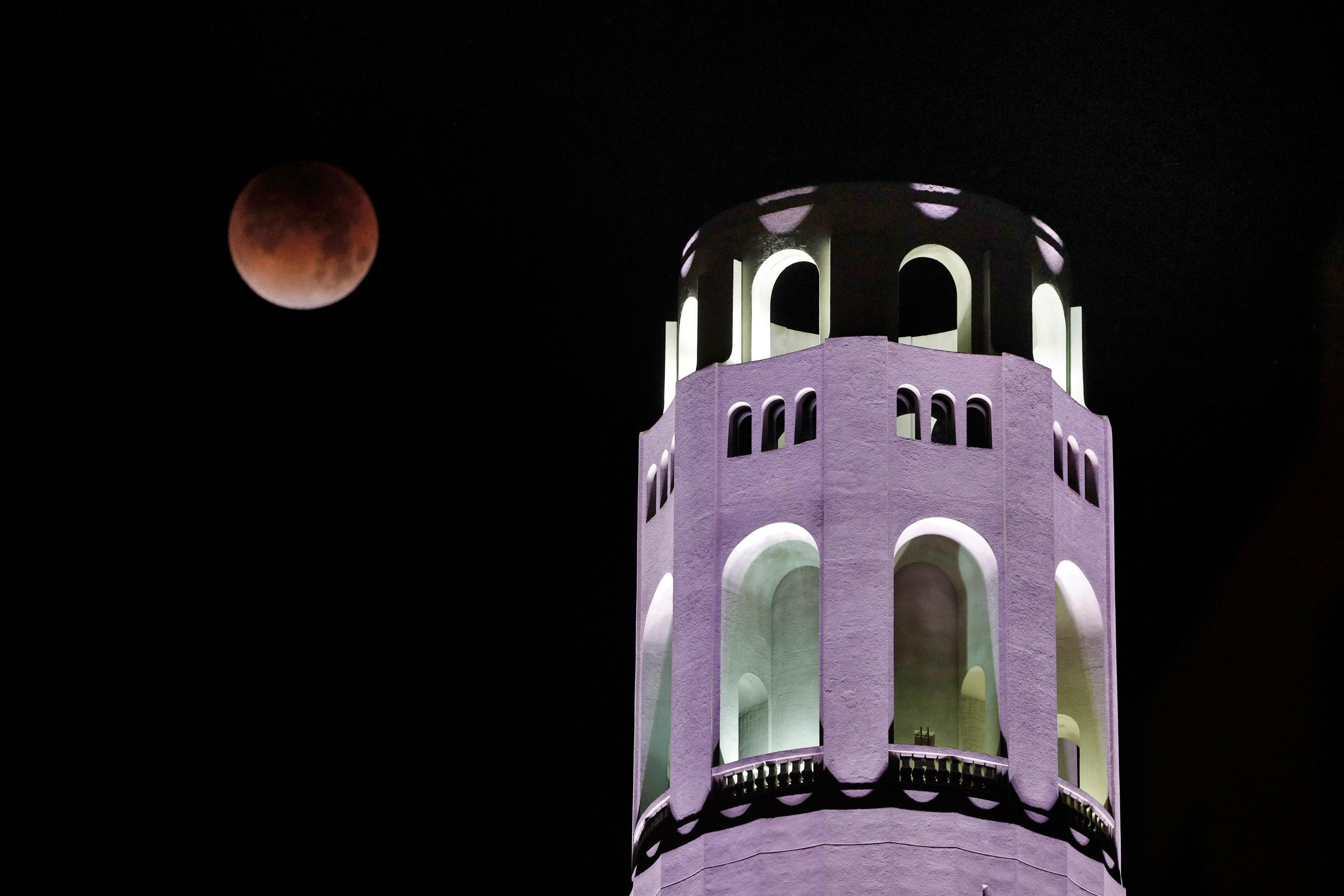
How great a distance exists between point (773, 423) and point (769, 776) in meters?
6.84

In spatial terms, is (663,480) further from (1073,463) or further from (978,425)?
(1073,463)

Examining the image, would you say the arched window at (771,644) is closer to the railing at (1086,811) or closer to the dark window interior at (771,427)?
the dark window interior at (771,427)

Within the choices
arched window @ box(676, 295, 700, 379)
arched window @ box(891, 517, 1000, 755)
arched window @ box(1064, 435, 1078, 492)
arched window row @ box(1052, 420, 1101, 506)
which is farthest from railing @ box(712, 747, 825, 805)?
arched window @ box(676, 295, 700, 379)

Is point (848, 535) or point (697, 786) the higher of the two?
point (848, 535)

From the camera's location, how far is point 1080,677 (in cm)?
5406

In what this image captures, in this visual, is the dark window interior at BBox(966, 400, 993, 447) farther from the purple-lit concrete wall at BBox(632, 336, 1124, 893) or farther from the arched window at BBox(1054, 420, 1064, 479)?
the arched window at BBox(1054, 420, 1064, 479)

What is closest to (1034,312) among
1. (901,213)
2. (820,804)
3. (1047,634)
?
(901,213)

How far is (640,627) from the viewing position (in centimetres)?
5534

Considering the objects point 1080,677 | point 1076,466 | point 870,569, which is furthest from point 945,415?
point 1080,677

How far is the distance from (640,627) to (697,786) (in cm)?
527

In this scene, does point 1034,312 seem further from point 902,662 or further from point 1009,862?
point 1009,862

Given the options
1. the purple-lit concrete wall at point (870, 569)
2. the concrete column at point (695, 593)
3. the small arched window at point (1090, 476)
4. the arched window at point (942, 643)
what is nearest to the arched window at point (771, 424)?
the purple-lit concrete wall at point (870, 569)

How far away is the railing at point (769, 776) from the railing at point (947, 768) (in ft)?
4.49

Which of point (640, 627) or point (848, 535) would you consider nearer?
point (848, 535)
